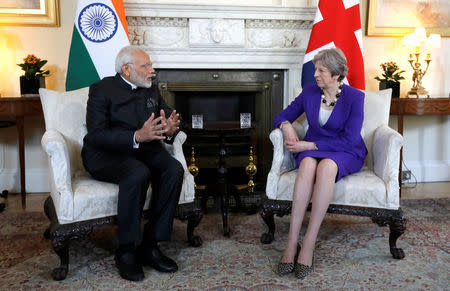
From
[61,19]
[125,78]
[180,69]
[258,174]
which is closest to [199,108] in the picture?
[180,69]

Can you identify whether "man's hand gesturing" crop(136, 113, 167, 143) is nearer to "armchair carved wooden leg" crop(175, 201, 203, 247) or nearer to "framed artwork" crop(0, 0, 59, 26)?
"armchair carved wooden leg" crop(175, 201, 203, 247)

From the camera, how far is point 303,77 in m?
3.49

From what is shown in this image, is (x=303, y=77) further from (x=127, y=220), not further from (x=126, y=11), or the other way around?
(x=127, y=220)

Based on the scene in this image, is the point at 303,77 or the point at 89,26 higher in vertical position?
the point at 89,26

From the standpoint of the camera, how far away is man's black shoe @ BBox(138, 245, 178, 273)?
7.11 feet

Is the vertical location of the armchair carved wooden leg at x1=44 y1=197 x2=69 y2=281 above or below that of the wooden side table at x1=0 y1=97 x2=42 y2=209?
below

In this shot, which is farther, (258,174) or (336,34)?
(258,174)

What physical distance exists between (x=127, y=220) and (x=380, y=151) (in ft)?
4.78

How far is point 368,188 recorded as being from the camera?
91.2 inches

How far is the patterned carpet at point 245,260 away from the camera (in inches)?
80.3

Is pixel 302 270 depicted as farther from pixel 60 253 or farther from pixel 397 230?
pixel 60 253

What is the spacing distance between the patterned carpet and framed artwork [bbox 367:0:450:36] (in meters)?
1.86

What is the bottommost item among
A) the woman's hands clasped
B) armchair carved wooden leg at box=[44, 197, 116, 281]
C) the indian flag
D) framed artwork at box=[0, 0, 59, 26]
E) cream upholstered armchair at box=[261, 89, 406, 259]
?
armchair carved wooden leg at box=[44, 197, 116, 281]

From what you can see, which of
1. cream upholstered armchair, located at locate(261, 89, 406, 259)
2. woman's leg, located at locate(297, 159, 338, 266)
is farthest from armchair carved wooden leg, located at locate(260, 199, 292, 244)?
woman's leg, located at locate(297, 159, 338, 266)
